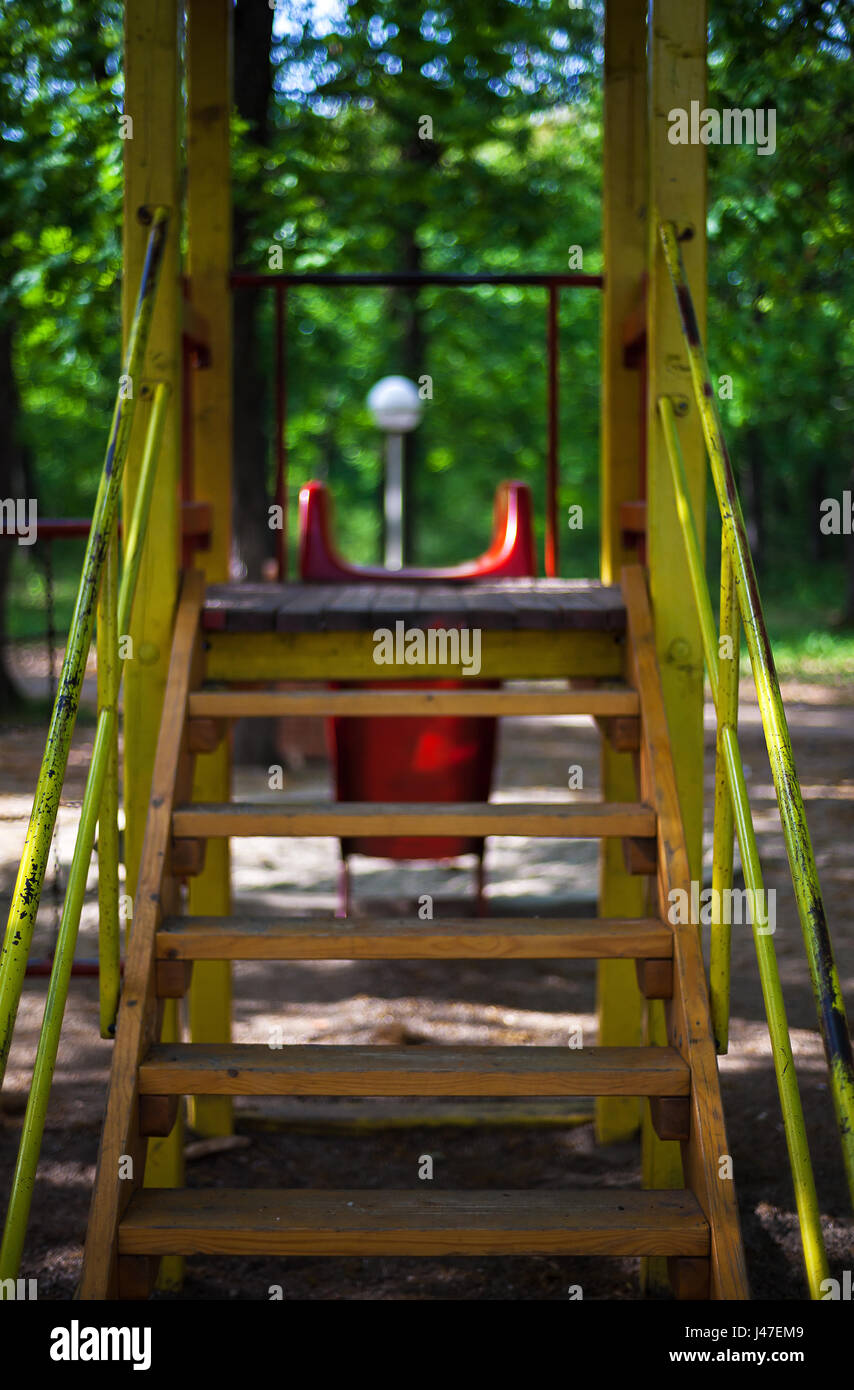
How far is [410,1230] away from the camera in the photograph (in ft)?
8.18

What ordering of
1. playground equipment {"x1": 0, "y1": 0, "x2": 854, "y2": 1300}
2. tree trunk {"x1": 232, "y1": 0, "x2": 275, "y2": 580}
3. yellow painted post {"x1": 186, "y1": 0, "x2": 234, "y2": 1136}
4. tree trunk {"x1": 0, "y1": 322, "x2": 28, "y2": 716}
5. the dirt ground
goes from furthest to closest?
1. tree trunk {"x1": 0, "y1": 322, "x2": 28, "y2": 716}
2. tree trunk {"x1": 232, "y1": 0, "x2": 275, "y2": 580}
3. yellow painted post {"x1": 186, "y1": 0, "x2": 234, "y2": 1136}
4. the dirt ground
5. playground equipment {"x1": 0, "y1": 0, "x2": 854, "y2": 1300}

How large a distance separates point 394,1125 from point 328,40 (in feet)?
23.7

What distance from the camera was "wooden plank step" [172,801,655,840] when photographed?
9.84 ft

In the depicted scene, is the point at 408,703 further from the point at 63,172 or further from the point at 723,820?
the point at 63,172

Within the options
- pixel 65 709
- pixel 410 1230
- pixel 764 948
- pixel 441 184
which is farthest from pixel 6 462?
pixel 764 948

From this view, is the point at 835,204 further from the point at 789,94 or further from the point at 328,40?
the point at 328,40

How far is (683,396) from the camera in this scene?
10.6ft

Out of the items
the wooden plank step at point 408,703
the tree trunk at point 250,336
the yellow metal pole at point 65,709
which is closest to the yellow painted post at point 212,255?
the wooden plank step at point 408,703

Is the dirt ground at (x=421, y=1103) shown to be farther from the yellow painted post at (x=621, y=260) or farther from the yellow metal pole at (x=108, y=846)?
the yellow metal pole at (x=108, y=846)

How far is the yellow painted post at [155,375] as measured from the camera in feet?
10.5

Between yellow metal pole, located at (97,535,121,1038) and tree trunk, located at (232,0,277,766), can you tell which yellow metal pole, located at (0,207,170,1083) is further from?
tree trunk, located at (232,0,277,766)

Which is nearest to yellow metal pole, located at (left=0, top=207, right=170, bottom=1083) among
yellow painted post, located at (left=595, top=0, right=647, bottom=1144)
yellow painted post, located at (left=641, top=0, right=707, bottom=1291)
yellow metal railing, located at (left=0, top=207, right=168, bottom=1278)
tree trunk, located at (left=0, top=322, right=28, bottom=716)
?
yellow metal railing, located at (left=0, top=207, right=168, bottom=1278)
